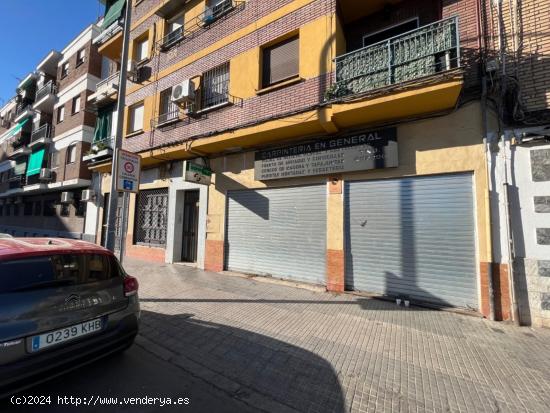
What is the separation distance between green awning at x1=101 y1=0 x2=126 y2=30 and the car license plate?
14899mm

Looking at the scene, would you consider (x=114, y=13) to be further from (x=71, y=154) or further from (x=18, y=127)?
(x=18, y=127)

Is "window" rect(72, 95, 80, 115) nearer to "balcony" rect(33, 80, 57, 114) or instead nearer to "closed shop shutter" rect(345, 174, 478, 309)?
"balcony" rect(33, 80, 57, 114)

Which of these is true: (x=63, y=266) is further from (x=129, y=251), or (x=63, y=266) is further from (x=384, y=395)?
(x=129, y=251)

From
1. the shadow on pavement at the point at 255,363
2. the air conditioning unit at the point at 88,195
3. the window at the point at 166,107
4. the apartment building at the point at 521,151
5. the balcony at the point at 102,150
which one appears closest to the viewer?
the shadow on pavement at the point at 255,363

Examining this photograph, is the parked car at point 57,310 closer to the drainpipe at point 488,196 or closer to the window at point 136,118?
the drainpipe at point 488,196

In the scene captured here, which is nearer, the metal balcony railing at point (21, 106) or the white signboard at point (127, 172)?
the white signboard at point (127, 172)

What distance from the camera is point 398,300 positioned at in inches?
238

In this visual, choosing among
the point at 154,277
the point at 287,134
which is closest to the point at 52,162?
the point at 154,277

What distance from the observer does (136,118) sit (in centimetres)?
1218

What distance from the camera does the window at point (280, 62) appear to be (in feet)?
25.5

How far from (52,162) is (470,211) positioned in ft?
69.2

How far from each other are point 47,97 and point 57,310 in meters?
21.4

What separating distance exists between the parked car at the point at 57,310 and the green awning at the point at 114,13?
46.3ft

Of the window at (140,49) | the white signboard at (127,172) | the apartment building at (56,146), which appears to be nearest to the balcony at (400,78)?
the white signboard at (127,172)
